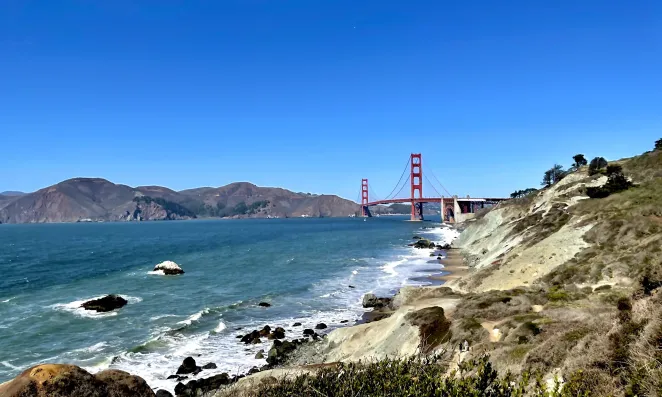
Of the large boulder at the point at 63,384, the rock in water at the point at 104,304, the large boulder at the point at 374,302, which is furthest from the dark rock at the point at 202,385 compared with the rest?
the rock in water at the point at 104,304

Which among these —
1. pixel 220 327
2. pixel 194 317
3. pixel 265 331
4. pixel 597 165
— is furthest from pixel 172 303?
pixel 597 165

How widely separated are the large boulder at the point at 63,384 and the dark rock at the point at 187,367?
1198 centimetres

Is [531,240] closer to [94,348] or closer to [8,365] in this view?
[94,348]

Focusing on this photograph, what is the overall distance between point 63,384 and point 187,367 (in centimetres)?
1375

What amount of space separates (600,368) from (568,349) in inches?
83.3

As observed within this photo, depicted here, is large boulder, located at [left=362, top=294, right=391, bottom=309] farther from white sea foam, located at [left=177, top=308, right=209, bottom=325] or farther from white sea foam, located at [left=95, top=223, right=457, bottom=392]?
white sea foam, located at [left=177, top=308, right=209, bottom=325]

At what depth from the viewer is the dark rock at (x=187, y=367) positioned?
75.2 feet

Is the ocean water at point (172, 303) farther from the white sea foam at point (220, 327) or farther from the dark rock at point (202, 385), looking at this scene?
the dark rock at point (202, 385)

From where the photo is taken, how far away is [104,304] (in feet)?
121

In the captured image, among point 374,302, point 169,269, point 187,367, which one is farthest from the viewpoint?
point 169,269

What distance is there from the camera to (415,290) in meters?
32.4

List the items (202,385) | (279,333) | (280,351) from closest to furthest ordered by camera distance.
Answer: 1. (202,385)
2. (280,351)
3. (279,333)

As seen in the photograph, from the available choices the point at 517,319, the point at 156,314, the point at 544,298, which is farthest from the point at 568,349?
the point at 156,314

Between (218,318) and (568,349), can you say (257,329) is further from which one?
(568,349)
